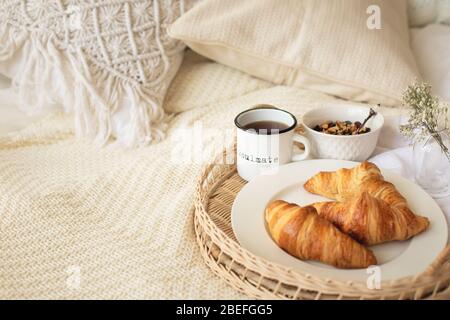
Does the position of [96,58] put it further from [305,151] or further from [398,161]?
[398,161]

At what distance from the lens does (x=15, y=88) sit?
1.08 metres

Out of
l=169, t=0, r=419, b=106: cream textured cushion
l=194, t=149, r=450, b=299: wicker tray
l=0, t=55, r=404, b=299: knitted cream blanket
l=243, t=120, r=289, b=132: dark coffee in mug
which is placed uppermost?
l=169, t=0, r=419, b=106: cream textured cushion

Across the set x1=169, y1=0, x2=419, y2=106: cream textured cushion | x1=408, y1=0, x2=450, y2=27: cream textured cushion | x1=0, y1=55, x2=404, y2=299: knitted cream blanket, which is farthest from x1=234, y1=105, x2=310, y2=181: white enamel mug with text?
x1=408, y1=0, x2=450, y2=27: cream textured cushion

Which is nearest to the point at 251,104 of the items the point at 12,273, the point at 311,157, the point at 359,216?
the point at 311,157

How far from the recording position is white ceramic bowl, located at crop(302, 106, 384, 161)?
2.81ft

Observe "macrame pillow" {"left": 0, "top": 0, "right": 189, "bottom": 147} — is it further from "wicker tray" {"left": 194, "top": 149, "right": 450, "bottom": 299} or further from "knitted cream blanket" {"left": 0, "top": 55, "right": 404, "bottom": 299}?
"wicker tray" {"left": 194, "top": 149, "right": 450, "bottom": 299}

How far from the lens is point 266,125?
86 cm

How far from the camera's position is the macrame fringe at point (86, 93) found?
1023 millimetres

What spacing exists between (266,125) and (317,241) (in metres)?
0.28

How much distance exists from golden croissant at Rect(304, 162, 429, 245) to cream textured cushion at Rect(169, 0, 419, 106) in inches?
14.8

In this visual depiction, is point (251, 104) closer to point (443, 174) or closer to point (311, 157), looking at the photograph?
point (311, 157)

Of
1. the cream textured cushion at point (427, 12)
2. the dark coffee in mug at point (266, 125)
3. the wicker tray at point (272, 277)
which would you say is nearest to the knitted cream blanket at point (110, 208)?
the wicker tray at point (272, 277)

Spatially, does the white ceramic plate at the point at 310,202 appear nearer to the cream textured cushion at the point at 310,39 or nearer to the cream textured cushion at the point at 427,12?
the cream textured cushion at the point at 310,39

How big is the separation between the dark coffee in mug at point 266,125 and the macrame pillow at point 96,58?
10.6 inches
